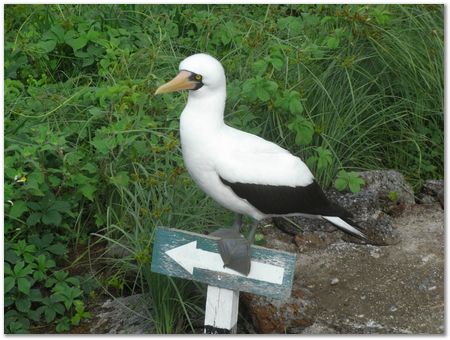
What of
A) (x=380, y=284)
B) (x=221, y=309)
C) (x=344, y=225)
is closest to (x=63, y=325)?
(x=221, y=309)

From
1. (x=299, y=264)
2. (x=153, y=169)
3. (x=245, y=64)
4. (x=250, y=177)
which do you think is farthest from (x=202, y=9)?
(x=250, y=177)

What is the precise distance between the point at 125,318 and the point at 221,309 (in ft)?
2.66

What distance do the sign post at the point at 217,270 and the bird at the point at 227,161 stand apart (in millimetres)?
49

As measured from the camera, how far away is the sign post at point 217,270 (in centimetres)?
330

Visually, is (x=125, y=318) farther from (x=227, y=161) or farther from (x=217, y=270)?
(x=227, y=161)

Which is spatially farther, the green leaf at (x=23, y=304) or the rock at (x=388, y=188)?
the rock at (x=388, y=188)

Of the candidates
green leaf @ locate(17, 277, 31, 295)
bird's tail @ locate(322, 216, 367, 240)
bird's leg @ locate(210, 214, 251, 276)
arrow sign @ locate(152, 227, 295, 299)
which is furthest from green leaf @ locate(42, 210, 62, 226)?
bird's tail @ locate(322, 216, 367, 240)

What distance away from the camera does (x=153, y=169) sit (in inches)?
172

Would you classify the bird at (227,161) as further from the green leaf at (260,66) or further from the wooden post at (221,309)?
the green leaf at (260,66)

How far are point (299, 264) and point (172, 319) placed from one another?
0.73m

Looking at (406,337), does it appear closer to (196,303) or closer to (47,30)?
(196,303)

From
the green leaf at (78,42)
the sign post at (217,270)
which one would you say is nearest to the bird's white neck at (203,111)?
the sign post at (217,270)

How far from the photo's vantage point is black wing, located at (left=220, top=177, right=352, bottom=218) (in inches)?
132

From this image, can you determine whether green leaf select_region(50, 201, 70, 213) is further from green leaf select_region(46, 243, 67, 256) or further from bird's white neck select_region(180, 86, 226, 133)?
bird's white neck select_region(180, 86, 226, 133)
